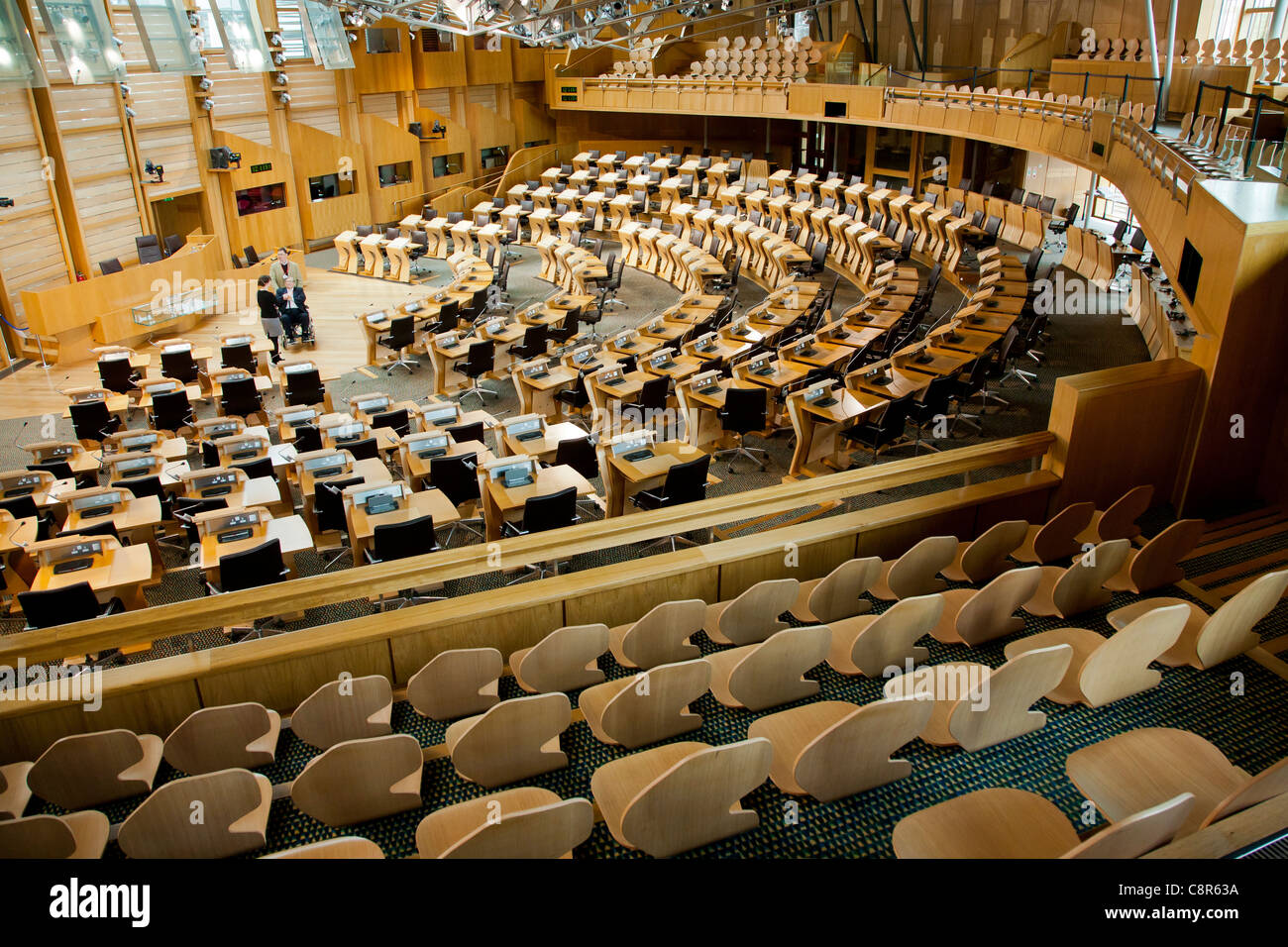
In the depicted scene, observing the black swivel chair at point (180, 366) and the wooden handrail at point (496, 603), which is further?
the black swivel chair at point (180, 366)

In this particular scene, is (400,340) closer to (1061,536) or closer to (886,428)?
(886,428)

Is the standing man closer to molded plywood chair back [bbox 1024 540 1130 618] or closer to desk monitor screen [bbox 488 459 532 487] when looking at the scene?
desk monitor screen [bbox 488 459 532 487]

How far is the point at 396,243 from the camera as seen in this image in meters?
18.8

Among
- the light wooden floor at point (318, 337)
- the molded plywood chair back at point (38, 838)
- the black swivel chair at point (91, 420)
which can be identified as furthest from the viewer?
the light wooden floor at point (318, 337)

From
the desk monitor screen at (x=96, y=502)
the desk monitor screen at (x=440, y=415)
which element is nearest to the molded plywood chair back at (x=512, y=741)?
the desk monitor screen at (x=96, y=502)

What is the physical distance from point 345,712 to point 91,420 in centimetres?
833

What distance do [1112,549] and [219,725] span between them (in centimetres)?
459

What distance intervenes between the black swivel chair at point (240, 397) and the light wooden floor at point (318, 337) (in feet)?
8.11

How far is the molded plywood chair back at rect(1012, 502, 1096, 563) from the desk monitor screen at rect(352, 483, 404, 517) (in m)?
4.69

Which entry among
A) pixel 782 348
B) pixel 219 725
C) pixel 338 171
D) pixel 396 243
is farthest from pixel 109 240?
pixel 219 725

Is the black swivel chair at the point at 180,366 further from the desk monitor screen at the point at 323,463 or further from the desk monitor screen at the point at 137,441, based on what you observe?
the desk monitor screen at the point at 323,463

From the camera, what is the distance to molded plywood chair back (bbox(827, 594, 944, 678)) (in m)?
4.35

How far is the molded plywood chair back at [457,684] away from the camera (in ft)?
14.2

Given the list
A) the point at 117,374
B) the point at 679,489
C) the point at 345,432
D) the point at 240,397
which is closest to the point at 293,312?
the point at 117,374
